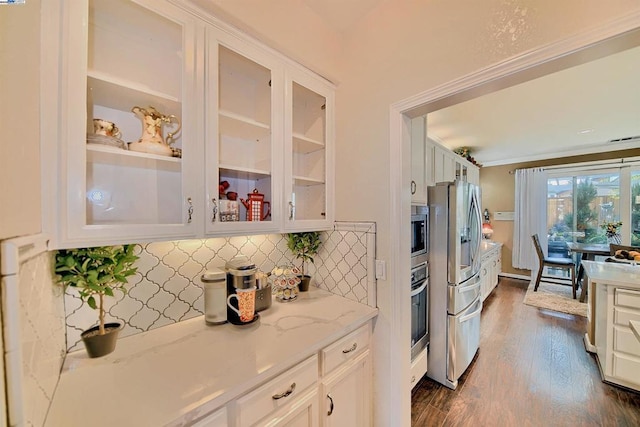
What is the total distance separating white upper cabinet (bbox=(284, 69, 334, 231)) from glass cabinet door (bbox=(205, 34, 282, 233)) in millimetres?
91

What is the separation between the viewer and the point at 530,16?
2.93 ft

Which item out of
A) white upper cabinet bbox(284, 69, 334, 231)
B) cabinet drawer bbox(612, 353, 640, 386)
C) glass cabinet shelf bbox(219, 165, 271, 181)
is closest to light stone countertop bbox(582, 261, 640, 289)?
cabinet drawer bbox(612, 353, 640, 386)

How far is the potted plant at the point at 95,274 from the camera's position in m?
0.84

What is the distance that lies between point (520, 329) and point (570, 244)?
3.14m

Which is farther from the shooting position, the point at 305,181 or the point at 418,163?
the point at 418,163

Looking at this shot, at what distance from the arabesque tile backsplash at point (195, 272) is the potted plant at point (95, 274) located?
106 millimetres

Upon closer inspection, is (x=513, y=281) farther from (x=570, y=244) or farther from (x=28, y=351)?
(x=28, y=351)

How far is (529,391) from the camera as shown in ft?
6.30

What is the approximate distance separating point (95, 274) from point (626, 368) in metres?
3.65

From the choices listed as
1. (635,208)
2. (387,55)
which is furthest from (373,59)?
(635,208)

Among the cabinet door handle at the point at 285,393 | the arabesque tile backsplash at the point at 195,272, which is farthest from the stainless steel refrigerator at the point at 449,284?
the cabinet door handle at the point at 285,393

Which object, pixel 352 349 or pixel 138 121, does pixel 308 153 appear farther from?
pixel 352 349

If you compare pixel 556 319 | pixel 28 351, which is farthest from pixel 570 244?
pixel 28 351

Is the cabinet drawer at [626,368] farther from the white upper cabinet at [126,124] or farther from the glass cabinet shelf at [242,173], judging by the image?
the white upper cabinet at [126,124]
